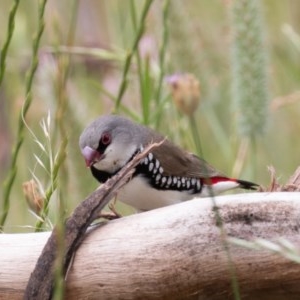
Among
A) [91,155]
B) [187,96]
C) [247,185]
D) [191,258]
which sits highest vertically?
[187,96]

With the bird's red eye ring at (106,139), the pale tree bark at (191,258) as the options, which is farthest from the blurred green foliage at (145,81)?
the pale tree bark at (191,258)

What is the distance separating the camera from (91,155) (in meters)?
2.88

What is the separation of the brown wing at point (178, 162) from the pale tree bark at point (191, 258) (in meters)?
0.81

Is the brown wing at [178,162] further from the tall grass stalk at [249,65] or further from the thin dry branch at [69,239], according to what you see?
the thin dry branch at [69,239]

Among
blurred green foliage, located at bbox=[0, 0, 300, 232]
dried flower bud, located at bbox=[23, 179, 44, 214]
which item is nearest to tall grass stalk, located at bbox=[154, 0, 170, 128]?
blurred green foliage, located at bbox=[0, 0, 300, 232]

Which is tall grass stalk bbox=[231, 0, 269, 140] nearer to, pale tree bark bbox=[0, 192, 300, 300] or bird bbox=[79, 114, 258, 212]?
bird bbox=[79, 114, 258, 212]

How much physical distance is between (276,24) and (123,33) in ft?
3.80

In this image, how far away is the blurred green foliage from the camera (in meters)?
3.29

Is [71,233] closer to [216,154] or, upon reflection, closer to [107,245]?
[107,245]

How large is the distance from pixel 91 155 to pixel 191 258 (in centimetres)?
82

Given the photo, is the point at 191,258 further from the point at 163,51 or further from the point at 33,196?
the point at 163,51

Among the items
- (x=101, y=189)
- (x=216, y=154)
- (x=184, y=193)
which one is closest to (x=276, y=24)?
(x=216, y=154)

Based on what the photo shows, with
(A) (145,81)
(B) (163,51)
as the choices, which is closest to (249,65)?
(B) (163,51)

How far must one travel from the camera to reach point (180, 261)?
2117mm
